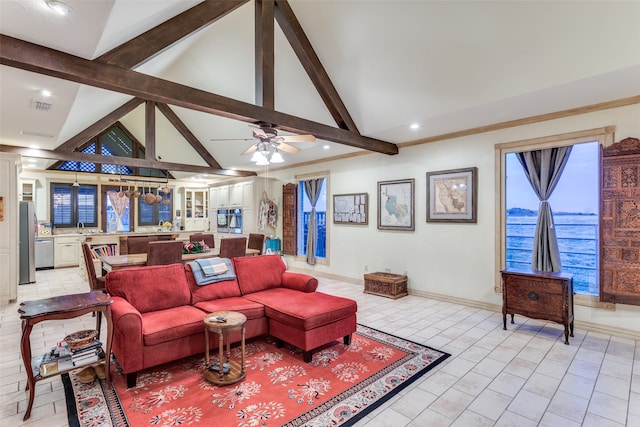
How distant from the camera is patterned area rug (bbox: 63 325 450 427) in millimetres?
2242

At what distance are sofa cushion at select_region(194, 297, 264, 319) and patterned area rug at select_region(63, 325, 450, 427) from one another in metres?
0.40

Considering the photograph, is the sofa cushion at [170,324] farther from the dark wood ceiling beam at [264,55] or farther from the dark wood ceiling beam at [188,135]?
the dark wood ceiling beam at [188,135]

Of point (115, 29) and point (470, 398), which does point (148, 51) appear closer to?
point (115, 29)

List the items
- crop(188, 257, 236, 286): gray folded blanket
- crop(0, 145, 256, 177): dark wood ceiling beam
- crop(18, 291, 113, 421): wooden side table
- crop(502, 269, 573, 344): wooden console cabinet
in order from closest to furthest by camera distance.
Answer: crop(18, 291, 113, 421): wooden side table, crop(502, 269, 573, 344): wooden console cabinet, crop(188, 257, 236, 286): gray folded blanket, crop(0, 145, 256, 177): dark wood ceiling beam

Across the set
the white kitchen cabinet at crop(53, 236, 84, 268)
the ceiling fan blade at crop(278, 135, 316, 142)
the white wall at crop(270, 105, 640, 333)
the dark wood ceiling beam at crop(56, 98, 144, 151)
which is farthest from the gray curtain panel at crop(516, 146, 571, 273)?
the white kitchen cabinet at crop(53, 236, 84, 268)

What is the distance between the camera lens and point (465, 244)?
16.2 feet

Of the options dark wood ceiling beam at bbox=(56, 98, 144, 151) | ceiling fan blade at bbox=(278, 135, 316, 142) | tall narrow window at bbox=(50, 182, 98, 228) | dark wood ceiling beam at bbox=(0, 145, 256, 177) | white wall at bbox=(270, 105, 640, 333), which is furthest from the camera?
tall narrow window at bbox=(50, 182, 98, 228)

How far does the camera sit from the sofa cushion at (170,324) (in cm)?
272

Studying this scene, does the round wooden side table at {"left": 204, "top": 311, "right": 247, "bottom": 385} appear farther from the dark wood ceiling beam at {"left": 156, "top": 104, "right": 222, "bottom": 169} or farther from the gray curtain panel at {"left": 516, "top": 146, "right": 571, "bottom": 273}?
the dark wood ceiling beam at {"left": 156, "top": 104, "right": 222, "bottom": 169}

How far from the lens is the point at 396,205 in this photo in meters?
5.86

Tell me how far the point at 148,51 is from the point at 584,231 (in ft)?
18.1

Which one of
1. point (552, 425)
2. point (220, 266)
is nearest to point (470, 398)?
point (552, 425)

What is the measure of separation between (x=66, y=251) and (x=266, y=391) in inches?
332

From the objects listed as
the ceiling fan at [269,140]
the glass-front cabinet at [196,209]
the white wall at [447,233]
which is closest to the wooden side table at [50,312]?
the ceiling fan at [269,140]
